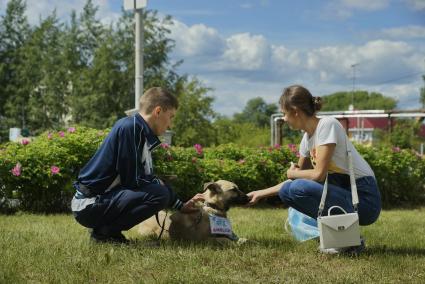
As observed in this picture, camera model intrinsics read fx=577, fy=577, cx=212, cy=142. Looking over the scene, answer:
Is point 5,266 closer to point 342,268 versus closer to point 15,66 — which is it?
point 342,268

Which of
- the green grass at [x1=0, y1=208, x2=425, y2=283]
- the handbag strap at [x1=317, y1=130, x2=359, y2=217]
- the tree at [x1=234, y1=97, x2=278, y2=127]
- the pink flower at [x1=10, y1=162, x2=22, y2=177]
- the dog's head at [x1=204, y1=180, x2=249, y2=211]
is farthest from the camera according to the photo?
the tree at [x1=234, y1=97, x2=278, y2=127]

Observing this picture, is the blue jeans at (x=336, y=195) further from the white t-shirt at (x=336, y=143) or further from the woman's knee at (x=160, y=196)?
the woman's knee at (x=160, y=196)

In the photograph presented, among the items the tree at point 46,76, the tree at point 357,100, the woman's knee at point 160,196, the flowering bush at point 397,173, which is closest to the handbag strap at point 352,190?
the woman's knee at point 160,196

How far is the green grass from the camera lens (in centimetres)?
418

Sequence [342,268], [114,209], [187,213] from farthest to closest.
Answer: [187,213], [114,209], [342,268]

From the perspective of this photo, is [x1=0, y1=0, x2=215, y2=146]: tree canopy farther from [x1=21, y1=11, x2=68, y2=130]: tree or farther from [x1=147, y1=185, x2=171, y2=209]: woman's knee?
[x1=147, y1=185, x2=171, y2=209]: woman's knee

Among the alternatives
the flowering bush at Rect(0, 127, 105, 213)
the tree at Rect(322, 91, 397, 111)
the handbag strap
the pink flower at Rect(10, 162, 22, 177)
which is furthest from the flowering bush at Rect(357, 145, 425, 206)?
the tree at Rect(322, 91, 397, 111)

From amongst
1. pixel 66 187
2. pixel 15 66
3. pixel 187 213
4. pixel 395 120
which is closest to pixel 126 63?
pixel 15 66

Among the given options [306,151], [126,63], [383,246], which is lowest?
[383,246]

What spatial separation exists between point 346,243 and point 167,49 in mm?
27632

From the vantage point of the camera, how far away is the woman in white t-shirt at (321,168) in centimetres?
514

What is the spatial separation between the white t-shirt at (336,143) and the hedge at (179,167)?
316cm

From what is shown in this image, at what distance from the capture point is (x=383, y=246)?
5.81 m

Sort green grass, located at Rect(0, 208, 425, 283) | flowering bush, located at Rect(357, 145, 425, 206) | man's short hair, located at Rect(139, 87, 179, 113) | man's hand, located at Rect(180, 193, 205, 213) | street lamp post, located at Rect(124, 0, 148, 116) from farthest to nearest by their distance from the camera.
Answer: street lamp post, located at Rect(124, 0, 148, 116) → flowering bush, located at Rect(357, 145, 425, 206) → man's hand, located at Rect(180, 193, 205, 213) → man's short hair, located at Rect(139, 87, 179, 113) → green grass, located at Rect(0, 208, 425, 283)
